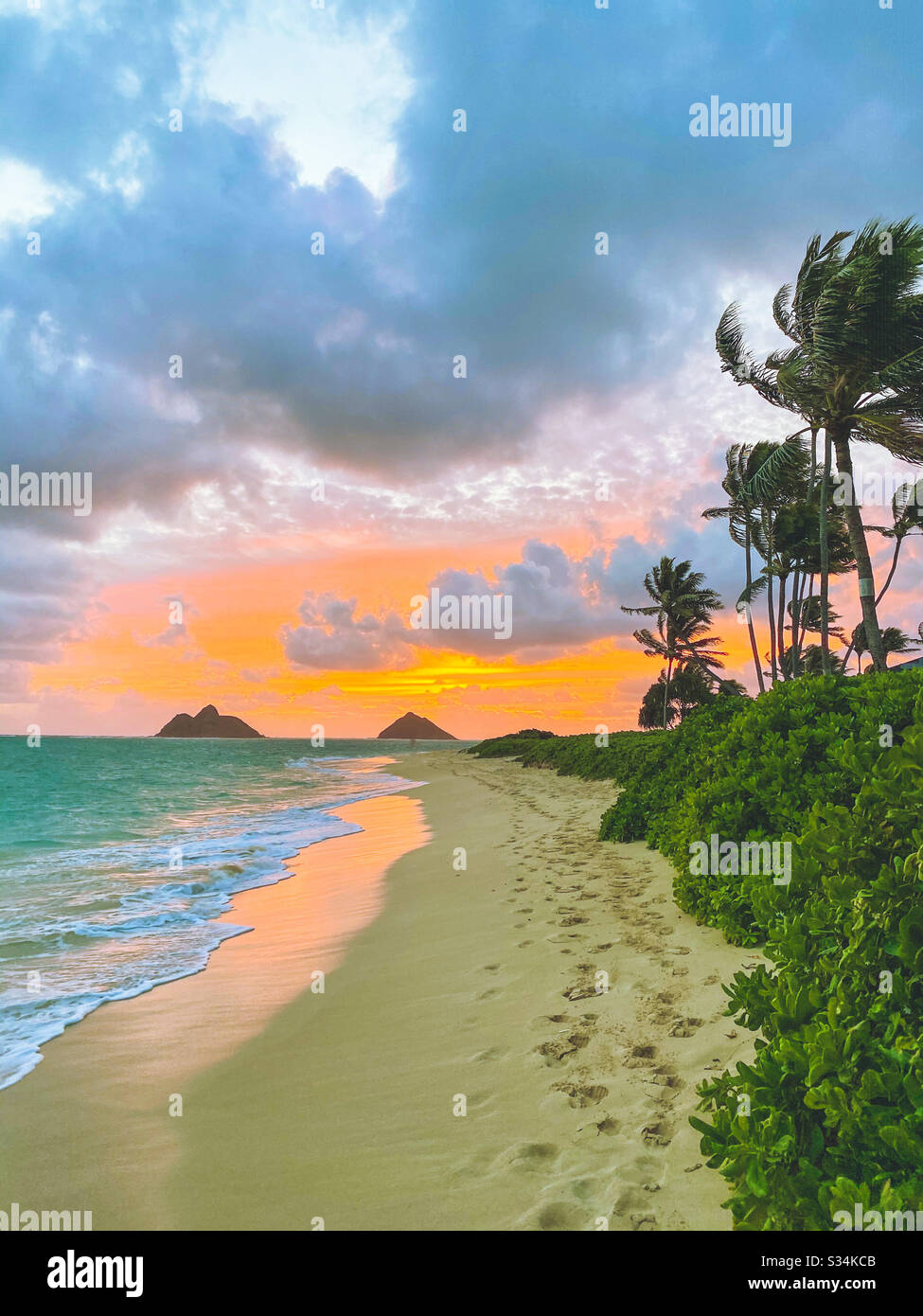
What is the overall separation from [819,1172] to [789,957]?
752 millimetres

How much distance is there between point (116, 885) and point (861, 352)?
22.0 m

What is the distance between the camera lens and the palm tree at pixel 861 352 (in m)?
17.9

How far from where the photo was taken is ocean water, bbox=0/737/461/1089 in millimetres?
6598

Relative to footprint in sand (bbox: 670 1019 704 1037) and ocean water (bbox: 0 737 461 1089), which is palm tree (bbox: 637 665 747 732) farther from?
footprint in sand (bbox: 670 1019 704 1037)

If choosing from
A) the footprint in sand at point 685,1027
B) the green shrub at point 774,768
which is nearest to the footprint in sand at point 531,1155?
the footprint in sand at point 685,1027

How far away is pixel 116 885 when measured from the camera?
1159cm

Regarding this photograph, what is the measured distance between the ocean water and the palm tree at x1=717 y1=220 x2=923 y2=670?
17.4 m

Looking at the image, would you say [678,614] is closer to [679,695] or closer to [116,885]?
[679,695]

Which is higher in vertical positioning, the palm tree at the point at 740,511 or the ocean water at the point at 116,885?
the palm tree at the point at 740,511

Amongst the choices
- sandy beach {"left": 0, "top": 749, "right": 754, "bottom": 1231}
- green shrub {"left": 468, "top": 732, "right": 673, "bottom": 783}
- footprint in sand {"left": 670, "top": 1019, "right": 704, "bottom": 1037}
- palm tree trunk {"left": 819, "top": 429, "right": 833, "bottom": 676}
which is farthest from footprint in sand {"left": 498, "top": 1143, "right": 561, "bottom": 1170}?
palm tree trunk {"left": 819, "top": 429, "right": 833, "bottom": 676}

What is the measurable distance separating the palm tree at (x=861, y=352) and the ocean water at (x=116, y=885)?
57.0 ft

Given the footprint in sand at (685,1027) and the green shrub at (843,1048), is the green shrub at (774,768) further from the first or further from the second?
the green shrub at (843,1048)

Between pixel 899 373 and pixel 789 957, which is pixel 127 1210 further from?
pixel 899 373
